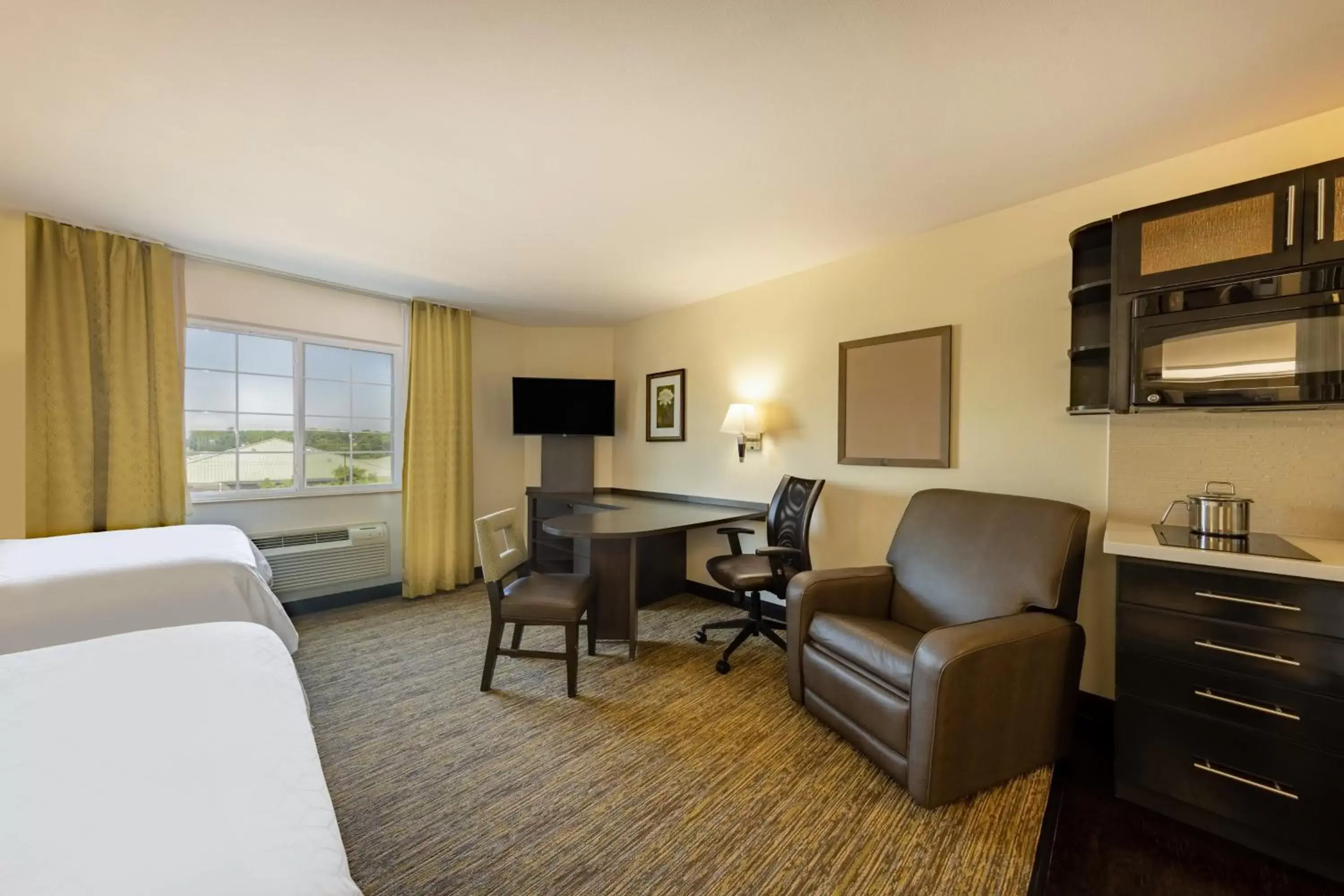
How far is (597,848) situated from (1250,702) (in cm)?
214

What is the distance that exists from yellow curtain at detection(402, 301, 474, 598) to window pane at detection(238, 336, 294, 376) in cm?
82

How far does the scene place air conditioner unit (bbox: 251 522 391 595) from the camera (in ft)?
11.4

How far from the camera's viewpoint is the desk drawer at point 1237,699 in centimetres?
143

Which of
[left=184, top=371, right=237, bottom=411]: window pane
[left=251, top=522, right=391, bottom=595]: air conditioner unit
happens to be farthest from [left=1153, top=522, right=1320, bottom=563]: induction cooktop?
[left=184, top=371, right=237, bottom=411]: window pane

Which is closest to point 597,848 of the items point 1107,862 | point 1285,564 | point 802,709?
point 802,709

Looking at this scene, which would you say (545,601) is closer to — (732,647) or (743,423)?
(732,647)

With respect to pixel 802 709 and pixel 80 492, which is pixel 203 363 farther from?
pixel 802 709

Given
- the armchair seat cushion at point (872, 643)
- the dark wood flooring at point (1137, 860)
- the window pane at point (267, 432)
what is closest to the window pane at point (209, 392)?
the window pane at point (267, 432)

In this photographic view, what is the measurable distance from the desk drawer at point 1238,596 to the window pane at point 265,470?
16.2 feet

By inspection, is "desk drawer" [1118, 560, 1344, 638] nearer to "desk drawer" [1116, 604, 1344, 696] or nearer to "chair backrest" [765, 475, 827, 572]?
"desk drawer" [1116, 604, 1344, 696]

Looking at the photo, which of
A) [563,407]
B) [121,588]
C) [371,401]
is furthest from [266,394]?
[563,407]

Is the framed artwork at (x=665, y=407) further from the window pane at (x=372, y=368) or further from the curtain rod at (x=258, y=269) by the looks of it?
the window pane at (x=372, y=368)

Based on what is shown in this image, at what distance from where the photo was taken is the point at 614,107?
1.74 metres

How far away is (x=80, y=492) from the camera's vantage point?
9.09ft
